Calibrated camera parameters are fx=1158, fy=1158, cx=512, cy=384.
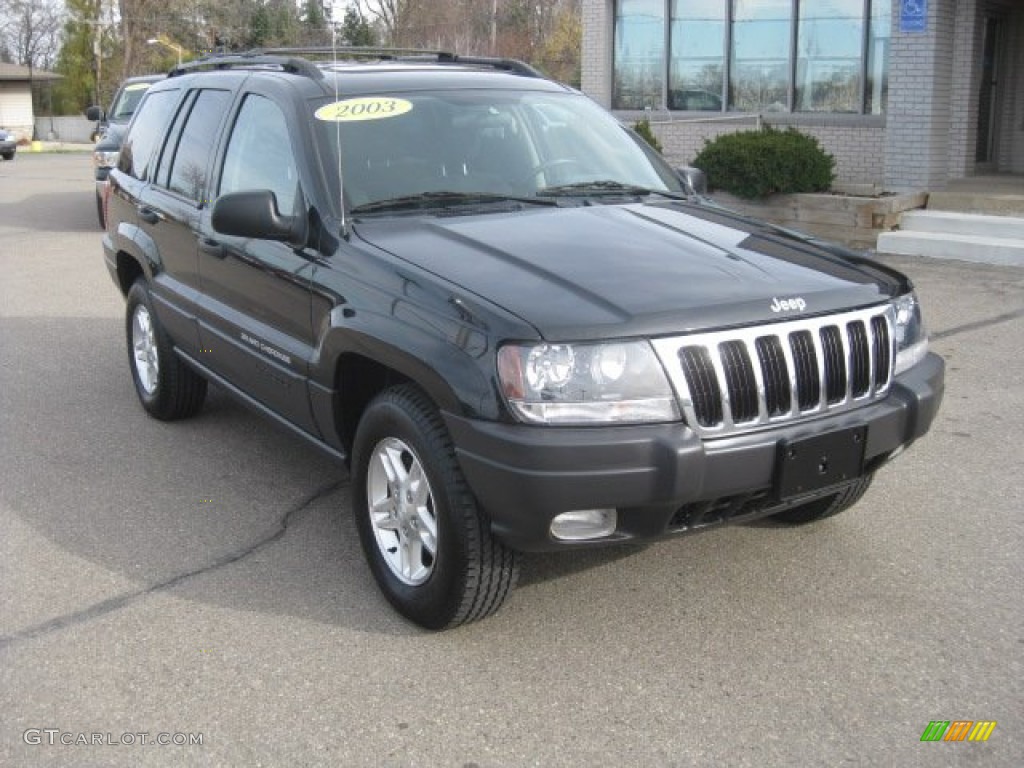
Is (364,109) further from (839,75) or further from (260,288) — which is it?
(839,75)

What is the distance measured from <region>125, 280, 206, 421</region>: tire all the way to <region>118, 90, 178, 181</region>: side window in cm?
68

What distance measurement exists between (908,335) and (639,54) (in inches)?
538

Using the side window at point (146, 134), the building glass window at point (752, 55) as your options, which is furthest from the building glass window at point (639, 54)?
the side window at point (146, 134)

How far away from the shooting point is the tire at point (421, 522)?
3.69 metres

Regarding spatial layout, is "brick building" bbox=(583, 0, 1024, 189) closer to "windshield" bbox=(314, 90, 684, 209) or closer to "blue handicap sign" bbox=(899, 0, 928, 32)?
"blue handicap sign" bbox=(899, 0, 928, 32)

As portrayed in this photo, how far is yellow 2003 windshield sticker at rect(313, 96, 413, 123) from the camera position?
185 inches

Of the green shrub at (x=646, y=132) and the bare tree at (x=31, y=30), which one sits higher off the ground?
the bare tree at (x=31, y=30)

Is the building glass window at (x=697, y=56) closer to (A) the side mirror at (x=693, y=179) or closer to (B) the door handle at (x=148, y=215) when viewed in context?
(A) the side mirror at (x=693, y=179)

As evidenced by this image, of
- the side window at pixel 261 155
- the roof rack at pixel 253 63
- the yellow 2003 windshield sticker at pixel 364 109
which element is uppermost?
the roof rack at pixel 253 63

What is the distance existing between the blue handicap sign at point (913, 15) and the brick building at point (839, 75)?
0.5 inches

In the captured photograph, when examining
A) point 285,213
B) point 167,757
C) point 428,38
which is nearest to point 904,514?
point 285,213

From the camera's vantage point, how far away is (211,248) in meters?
5.32

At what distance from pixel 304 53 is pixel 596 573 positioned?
10.3 ft

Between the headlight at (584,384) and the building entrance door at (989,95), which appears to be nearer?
the headlight at (584,384)
